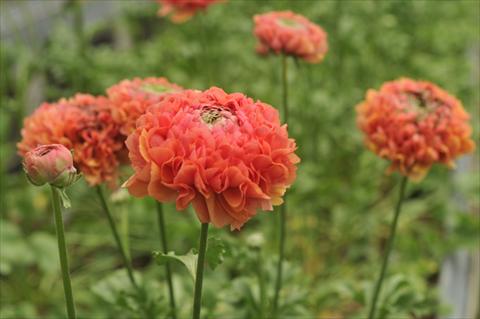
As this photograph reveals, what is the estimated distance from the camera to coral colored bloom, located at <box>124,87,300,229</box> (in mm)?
675

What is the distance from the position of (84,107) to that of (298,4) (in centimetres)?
146

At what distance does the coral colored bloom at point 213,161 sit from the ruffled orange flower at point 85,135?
303 millimetres

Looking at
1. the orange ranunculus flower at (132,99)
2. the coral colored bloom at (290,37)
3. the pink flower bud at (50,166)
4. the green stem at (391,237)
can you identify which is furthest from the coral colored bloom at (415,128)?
the pink flower bud at (50,166)

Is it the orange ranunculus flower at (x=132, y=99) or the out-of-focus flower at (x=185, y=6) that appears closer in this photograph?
the orange ranunculus flower at (x=132, y=99)

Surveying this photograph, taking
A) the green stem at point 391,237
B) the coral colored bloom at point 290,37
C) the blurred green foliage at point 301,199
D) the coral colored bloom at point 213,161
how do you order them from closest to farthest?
the coral colored bloom at point 213,161
the green stem at point 391,237
the coral colored bloom at point 290,37
the blurred green foliage at point 301,199

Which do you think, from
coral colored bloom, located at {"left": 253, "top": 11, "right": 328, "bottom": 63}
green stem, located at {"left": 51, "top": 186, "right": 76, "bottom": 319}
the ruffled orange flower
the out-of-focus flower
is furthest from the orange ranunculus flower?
the out-of-focus flower

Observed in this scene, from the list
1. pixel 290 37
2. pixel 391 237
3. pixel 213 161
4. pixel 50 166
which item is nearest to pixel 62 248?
pixel 50 166

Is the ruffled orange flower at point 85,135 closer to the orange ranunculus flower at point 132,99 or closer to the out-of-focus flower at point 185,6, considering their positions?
the orange ranunculus flower at point 132,99

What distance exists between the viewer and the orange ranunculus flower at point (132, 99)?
3.20 feet

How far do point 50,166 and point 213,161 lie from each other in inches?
6.9

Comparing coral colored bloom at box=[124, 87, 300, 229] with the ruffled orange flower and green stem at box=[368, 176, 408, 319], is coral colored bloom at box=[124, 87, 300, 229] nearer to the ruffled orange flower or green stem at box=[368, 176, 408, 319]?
the ruffled orange flower

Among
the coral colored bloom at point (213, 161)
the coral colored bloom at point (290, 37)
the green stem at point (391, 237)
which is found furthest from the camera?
the coral colored bloom at point (290, 37)

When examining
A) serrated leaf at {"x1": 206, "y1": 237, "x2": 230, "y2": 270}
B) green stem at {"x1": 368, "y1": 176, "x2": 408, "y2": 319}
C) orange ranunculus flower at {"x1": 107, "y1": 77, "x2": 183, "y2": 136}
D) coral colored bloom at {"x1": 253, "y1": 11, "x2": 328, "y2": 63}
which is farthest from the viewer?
coral colored bloom at {"x1": 253, "y1": 11, "x2": 328, "y2": 63}

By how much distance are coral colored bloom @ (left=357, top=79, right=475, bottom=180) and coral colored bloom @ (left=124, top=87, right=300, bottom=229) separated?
0.45 m
